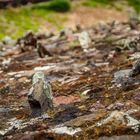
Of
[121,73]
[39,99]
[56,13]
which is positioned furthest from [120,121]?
[56,13]

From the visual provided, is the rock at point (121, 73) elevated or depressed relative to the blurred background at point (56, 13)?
elevated

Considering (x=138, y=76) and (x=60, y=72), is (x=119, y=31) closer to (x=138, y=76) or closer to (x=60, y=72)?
(x=60, y=72)

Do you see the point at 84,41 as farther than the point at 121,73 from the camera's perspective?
Yes

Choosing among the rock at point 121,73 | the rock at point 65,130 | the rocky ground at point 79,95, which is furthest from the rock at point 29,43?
the rock at point 65,130

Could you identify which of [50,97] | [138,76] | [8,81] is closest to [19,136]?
[50,97]

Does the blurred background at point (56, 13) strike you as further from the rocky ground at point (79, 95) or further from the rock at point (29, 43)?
the rocky ground at point (79, 95)

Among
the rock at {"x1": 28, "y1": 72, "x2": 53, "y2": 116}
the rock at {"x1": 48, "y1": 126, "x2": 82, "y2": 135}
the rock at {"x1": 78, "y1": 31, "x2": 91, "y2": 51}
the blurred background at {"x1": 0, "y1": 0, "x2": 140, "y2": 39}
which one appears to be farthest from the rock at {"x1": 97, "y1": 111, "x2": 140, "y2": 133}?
the blurred background at {"x1": 0, "y1": 0, "x2": 140, "y2": 39}

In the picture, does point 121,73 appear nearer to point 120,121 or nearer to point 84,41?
point 120,121
